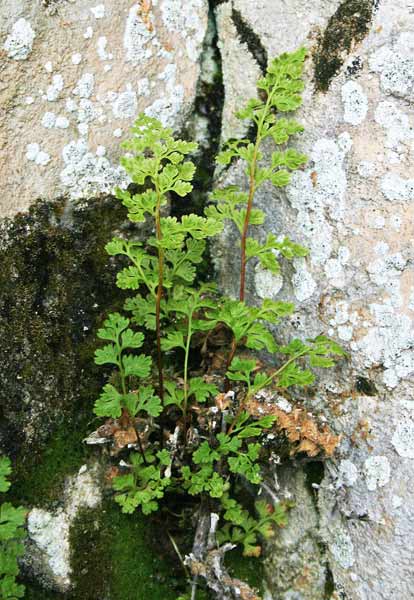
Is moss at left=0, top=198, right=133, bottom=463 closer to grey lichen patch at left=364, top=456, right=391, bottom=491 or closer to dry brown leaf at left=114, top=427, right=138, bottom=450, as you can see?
dry brown leaf at left=114, top=427, right=138, bottom=450

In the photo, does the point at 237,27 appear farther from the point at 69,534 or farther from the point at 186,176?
the point at 69,534

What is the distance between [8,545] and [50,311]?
39.4 inches

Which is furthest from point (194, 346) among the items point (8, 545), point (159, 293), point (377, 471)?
point (8, 545)

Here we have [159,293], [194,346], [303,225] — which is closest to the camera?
[159,293]

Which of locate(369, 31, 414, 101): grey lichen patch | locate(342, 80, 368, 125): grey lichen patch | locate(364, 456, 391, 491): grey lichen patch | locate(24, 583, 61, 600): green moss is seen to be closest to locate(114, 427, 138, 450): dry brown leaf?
locate(24, 583, 61, 600): green moss

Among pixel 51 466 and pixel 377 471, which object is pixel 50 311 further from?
pixel 377 471

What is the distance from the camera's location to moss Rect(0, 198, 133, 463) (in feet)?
8.96

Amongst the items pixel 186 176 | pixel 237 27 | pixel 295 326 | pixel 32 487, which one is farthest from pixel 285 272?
pixel 32 487

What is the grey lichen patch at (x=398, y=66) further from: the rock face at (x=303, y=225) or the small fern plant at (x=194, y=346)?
the small fern plant at (x=194, y=346)

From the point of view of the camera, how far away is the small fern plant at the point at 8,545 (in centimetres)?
235

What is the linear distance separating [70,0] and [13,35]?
0.31 meters

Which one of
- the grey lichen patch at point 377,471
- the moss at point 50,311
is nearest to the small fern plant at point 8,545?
the moss at point 50,311

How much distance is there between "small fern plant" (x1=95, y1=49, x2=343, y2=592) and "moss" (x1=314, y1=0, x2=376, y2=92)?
15 centimetres

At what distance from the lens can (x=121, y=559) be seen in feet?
9.24
